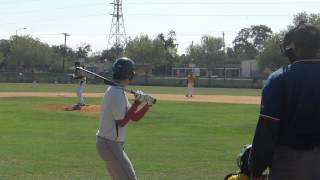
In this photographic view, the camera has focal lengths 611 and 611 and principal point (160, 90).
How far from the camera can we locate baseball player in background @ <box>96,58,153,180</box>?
669 centimetres

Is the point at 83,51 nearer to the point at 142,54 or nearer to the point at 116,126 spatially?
the point at 142,54

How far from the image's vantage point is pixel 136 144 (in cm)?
1481

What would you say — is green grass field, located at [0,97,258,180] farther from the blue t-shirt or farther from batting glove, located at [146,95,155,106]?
the blue t-shirt

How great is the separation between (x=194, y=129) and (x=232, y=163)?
23.1 feet

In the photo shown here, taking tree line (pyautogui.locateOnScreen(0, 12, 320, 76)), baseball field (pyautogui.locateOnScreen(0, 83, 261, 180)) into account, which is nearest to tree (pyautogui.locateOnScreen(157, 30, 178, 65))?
tree line (pyautogui.locateOnScreen(0, 12, 320, 76))

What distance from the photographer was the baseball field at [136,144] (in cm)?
1084

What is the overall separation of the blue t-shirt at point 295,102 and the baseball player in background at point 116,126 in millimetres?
2712

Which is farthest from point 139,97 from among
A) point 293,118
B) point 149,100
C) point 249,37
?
point 249,37

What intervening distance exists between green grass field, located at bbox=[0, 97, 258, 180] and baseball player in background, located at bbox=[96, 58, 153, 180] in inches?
136

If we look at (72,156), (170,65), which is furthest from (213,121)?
(170,65)

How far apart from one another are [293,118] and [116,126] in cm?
287

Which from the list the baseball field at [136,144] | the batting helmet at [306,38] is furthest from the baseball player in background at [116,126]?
the baseball field at [136,144]

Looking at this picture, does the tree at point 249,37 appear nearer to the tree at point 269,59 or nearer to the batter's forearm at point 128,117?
the tree at point 269,59

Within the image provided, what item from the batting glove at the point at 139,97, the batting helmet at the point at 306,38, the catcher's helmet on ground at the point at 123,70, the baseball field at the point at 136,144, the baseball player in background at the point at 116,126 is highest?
the batting helmet at the point at 306,38
